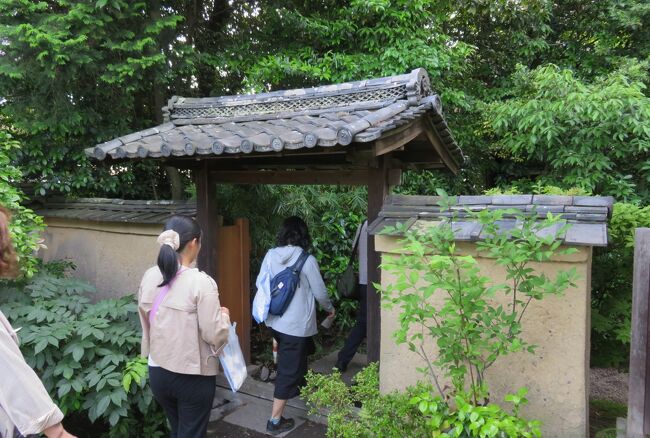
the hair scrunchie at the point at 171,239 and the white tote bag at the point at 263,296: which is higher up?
the hair scrunchie at the point at 171,239

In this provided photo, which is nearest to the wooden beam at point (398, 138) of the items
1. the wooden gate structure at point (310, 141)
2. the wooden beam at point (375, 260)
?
the wooden gate structure at point (310, 141)

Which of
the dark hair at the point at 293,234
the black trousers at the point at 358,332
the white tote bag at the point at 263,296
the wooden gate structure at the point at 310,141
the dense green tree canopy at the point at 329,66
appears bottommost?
the black trousers at the point at 358,332

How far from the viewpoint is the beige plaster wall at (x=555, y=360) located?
3.04 meters

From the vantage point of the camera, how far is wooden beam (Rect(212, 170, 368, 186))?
4.33 meters

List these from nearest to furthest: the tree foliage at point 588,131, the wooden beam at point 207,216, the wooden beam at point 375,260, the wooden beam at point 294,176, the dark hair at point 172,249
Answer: the dark hair at point 172,249 < the wooden beam at point 375,260 < the wooden beam at point 294,176 < the wooden beam at point 207,216 < the tree foliage at point 588,131

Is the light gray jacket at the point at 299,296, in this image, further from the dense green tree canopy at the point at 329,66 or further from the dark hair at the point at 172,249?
the dense green tree canopy at the point at 329,66

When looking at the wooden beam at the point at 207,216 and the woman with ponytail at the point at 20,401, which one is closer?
the woman with ponytail at the point at 20,401

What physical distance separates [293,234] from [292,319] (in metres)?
0.84

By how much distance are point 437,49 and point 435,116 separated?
4168 millimetres

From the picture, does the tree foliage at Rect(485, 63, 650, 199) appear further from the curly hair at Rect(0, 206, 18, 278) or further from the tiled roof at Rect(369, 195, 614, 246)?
the curly hair at Rect(0, 206, 18, 278)

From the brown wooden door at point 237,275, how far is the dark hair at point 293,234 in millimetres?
1212

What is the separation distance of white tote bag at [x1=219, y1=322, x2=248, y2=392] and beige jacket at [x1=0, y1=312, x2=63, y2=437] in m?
1.39

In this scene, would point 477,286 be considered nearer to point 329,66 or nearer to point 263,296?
point 263,296

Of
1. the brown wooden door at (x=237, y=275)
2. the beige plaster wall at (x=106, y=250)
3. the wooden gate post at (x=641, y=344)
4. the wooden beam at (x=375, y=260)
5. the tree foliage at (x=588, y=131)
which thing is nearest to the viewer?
the wooden gate post at (x=641, y=344)
